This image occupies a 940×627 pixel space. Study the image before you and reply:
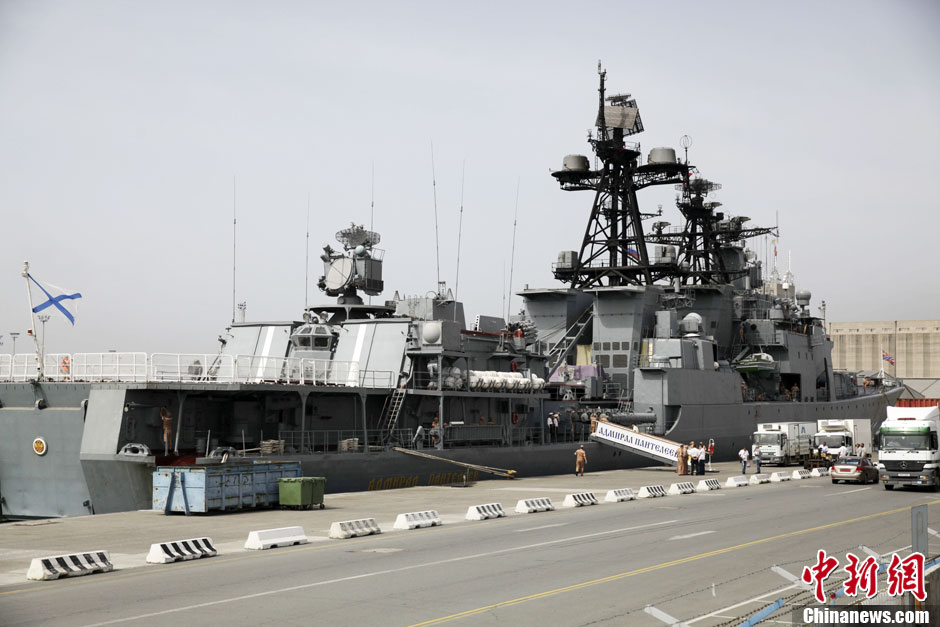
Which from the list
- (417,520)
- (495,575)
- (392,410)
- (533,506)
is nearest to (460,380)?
(392,410)

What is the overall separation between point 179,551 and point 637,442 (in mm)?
26281

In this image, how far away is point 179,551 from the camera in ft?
51.5

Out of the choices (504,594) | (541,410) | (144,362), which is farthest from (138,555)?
(541,410)

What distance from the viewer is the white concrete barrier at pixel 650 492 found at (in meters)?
27.8

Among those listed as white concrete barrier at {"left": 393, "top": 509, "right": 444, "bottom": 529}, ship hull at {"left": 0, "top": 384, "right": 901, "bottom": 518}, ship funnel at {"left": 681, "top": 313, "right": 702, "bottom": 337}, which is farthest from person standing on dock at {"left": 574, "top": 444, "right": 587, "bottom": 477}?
white concrete barrier at {"left": 393, "top": 509, "right": 444, "bottom": 529}

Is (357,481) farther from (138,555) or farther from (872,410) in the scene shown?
(872,410)

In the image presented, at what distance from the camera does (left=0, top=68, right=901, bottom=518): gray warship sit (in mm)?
24625

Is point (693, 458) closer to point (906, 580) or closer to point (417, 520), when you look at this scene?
point (417, 520)

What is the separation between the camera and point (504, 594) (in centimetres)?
1228

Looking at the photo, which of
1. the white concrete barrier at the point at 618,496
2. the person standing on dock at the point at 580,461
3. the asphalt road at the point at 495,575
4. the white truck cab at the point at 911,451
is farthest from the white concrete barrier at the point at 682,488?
the person standing on dock at the point at 580,461

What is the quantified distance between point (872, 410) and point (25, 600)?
63.6 metres

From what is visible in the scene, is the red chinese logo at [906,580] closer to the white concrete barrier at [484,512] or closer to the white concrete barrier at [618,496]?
the white concrete barrier at [484,512]

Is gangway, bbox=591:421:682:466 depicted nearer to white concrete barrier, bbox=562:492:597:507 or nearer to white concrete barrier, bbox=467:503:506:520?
white concrete barrier, bbox=562:492:597:507

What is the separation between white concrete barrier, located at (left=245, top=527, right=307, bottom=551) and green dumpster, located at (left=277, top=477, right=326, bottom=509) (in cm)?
525
